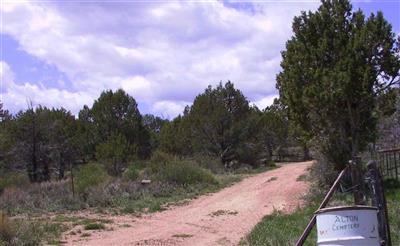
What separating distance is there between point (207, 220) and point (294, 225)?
4737mm

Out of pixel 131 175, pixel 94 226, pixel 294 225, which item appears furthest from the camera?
pixel 131 175

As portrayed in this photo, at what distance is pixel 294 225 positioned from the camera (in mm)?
14133

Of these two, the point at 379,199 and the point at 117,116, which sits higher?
the point at 117,116

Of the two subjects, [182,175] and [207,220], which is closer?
[207,220]

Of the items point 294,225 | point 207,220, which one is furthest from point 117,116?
point 294,225

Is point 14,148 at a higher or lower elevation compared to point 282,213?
higher

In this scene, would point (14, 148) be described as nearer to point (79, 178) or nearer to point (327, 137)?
point (79, 178)

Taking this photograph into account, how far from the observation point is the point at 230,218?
18.6 metres

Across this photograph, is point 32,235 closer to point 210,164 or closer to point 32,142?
point 32,142

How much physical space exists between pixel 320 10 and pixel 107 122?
2985 centimetres

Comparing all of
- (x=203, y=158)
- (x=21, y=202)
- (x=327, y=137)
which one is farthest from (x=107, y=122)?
(x=327, y=137)

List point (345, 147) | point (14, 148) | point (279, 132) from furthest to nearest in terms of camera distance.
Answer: point (279, 132)
point (14, 148)
point (345, 147)

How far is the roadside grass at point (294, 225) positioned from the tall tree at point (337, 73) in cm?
253

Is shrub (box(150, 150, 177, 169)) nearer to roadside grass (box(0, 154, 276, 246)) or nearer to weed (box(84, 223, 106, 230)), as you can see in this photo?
roadside grass (box(0, 154, 276, 246))
